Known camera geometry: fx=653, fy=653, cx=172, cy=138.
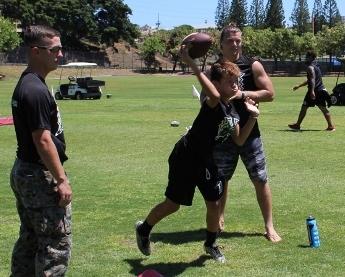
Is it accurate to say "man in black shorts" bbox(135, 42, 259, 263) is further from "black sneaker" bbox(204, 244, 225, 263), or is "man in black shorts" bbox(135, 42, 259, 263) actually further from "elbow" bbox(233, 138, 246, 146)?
"elbow" bbox(233, 138, 246, 146)

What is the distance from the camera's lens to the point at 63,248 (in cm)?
447

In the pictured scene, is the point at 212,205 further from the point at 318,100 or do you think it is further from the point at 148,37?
the point at 148,37

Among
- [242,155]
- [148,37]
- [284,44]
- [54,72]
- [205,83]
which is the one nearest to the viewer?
[205,83]

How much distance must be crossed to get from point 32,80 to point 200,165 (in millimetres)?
1804

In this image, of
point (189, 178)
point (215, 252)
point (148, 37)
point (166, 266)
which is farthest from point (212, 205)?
point (148, 37)

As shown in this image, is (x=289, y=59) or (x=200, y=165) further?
(x=289, y=59)

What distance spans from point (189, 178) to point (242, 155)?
3.68 feet

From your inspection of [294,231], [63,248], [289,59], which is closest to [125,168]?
[294,231]

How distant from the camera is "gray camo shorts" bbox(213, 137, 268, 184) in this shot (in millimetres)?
6383

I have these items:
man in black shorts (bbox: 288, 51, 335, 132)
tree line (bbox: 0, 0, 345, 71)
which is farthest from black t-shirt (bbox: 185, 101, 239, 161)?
tree line (bbox: 0, 0, 345, 71)

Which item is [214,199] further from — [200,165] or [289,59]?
[289,59]

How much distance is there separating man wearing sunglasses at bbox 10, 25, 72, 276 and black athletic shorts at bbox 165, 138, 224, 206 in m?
1.28

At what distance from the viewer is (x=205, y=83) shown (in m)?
5.16

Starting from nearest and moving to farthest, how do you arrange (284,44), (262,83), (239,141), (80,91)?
(239,141)
(262,83)
(80,91)
(284,44)
